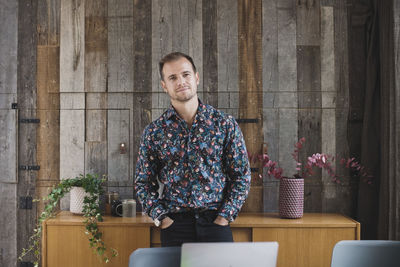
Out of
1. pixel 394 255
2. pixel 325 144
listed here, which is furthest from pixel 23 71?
pixel 394 255

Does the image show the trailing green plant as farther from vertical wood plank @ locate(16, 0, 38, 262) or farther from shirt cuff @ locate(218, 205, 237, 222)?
shirt cuff @ locate(218, 205, 237, 222)

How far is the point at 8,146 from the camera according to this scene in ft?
9.48

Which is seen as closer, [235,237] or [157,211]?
[157,211]

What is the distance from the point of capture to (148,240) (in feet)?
7.80

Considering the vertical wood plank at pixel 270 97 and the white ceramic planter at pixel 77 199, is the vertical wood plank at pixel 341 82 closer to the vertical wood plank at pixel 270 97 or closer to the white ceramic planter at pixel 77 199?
the vertical wood plank at pixel 270 97

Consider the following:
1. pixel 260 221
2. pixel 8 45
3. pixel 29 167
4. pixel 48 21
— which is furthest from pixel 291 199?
pixel 8 45

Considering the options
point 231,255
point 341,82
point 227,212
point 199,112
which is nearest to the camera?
point 231,255

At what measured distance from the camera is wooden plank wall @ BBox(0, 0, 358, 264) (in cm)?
284

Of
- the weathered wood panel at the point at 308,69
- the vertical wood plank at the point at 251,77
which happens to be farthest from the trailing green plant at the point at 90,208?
the weathered wood panel at the point at 308,69

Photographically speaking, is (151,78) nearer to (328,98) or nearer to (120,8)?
(120,8)

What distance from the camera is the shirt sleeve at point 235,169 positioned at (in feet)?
6.84

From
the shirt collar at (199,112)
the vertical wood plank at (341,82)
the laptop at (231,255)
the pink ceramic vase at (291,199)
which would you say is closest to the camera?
the laptop at (231,255)

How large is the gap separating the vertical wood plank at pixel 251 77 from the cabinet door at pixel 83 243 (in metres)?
0.92

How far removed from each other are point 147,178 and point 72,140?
1.03 meters
